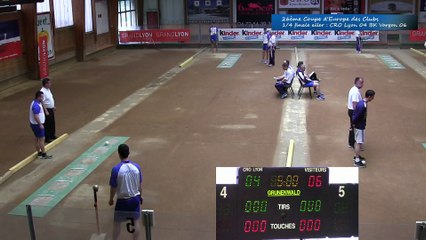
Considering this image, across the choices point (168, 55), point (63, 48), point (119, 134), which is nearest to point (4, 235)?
point (119, 134)

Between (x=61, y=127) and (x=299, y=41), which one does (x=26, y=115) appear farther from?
(x=299, y=41)

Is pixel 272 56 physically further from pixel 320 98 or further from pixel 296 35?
pixel 296 35

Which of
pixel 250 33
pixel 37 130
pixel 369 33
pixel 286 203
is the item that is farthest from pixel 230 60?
pixel 286 203

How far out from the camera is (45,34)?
83.0ft

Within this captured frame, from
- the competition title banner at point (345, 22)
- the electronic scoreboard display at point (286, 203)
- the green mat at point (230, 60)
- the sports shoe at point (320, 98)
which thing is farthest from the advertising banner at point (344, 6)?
the electronic scoreboard display at point (286, 203)

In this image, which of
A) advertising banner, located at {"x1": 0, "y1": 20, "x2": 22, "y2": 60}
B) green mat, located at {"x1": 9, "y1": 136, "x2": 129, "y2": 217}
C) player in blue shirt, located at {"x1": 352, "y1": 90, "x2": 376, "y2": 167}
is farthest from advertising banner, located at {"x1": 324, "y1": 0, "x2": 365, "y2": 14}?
player in blue shirt, located at {"x1": 352, "y1": 90, "x2": 376, "y2": 167}

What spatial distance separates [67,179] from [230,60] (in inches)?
732

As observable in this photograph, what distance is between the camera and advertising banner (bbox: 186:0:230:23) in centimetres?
4184

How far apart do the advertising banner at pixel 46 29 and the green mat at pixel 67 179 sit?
40.5ft

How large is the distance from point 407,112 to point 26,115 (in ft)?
41.0

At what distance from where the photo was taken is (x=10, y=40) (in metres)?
22.6

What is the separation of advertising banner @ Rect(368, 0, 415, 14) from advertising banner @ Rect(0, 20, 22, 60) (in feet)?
88.9

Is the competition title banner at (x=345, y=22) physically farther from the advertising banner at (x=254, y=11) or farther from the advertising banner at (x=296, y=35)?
the advertising banner at (x=254, y=11)

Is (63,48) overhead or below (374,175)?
overhead
